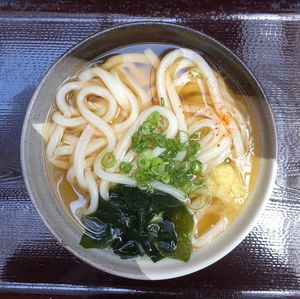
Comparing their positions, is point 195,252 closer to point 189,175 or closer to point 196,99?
point 189,175

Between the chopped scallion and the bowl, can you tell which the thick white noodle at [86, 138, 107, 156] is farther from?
the bowl

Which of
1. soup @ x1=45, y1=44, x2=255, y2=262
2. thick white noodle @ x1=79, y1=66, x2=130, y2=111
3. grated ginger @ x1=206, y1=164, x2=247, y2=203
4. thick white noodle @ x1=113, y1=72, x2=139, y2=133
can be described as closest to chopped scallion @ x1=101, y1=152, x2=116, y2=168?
soup @ x1=45, y1=44, x2=255, y2=262

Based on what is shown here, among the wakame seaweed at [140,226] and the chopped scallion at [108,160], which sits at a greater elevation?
the chopped scallion at [108,160]

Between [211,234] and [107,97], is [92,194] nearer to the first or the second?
[107,97]

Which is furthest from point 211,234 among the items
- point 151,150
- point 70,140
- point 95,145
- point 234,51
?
point 234,51

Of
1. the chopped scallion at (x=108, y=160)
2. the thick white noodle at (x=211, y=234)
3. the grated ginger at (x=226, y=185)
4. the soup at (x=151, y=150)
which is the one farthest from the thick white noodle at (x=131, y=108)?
the thick white noodle at (x=211, y=234)

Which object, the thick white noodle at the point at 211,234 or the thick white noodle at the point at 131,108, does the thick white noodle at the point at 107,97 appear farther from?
the thick white noodle at the point at 211,234
